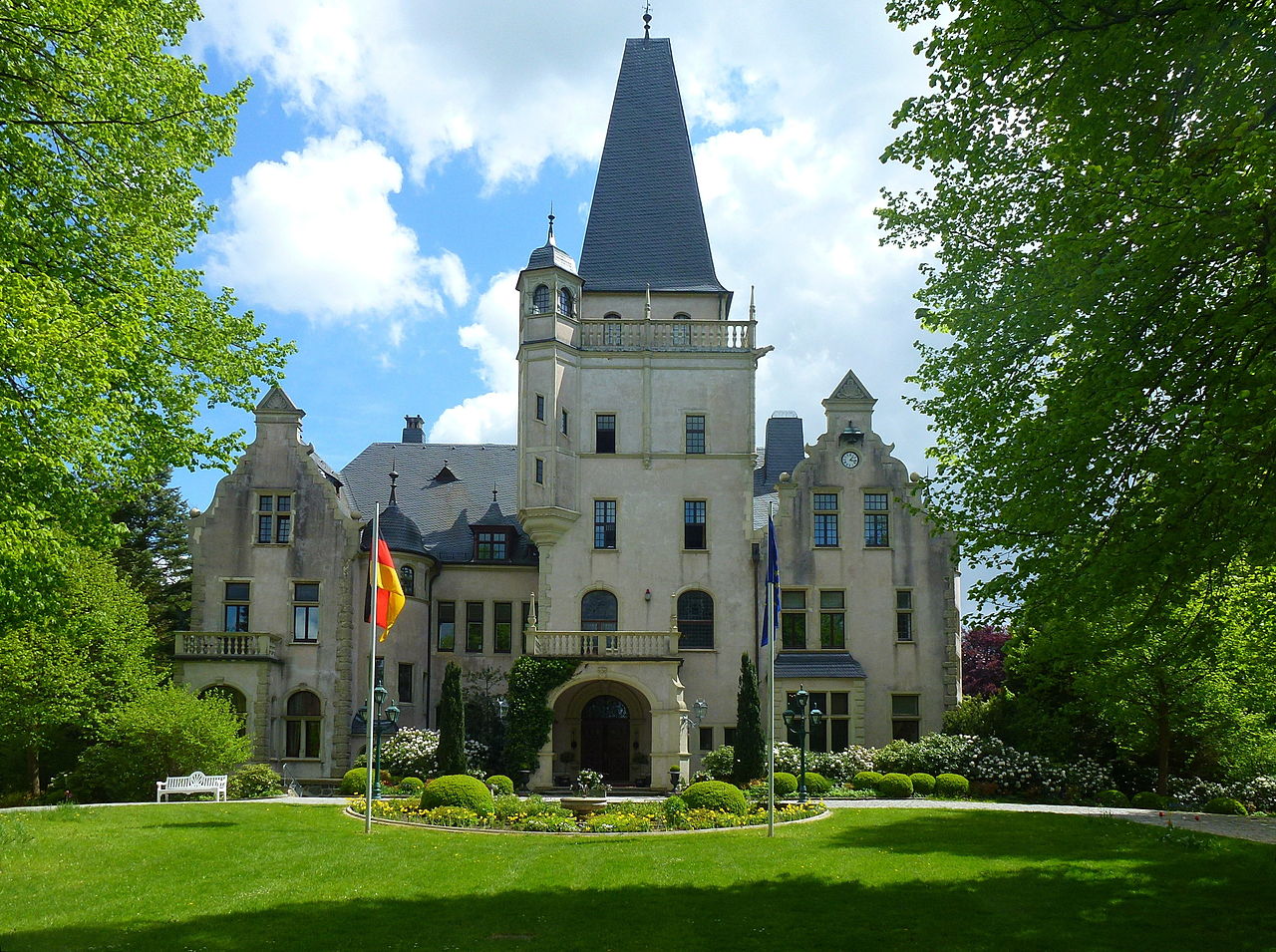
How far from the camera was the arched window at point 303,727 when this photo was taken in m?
39.3

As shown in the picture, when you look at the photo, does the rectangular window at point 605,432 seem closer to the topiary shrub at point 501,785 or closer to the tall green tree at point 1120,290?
the topiary shrub at point 501,785

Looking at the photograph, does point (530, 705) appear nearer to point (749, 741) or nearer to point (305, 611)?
point (749, 741)

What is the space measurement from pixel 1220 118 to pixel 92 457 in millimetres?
15673

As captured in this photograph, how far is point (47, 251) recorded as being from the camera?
55.5 ft

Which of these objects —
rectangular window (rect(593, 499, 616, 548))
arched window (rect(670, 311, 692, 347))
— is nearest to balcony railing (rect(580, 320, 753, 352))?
arched window (rect(670, 311, 692, 347))

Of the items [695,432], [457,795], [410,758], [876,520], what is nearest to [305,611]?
[410,758]

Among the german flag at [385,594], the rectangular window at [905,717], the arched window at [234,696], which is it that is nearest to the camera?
the german flag at [385,594]

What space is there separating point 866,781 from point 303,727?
1885 cm

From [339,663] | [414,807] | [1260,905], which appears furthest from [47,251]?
[339,663]

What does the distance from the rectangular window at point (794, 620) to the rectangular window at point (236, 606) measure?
18729mm

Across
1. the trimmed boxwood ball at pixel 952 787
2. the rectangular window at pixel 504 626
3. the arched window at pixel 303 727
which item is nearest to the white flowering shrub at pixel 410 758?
the arched window at pixel 303 727

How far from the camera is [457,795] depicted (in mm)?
26203

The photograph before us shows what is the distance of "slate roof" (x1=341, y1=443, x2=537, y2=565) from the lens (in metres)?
44.0

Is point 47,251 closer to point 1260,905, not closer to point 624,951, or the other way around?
point 624,951
